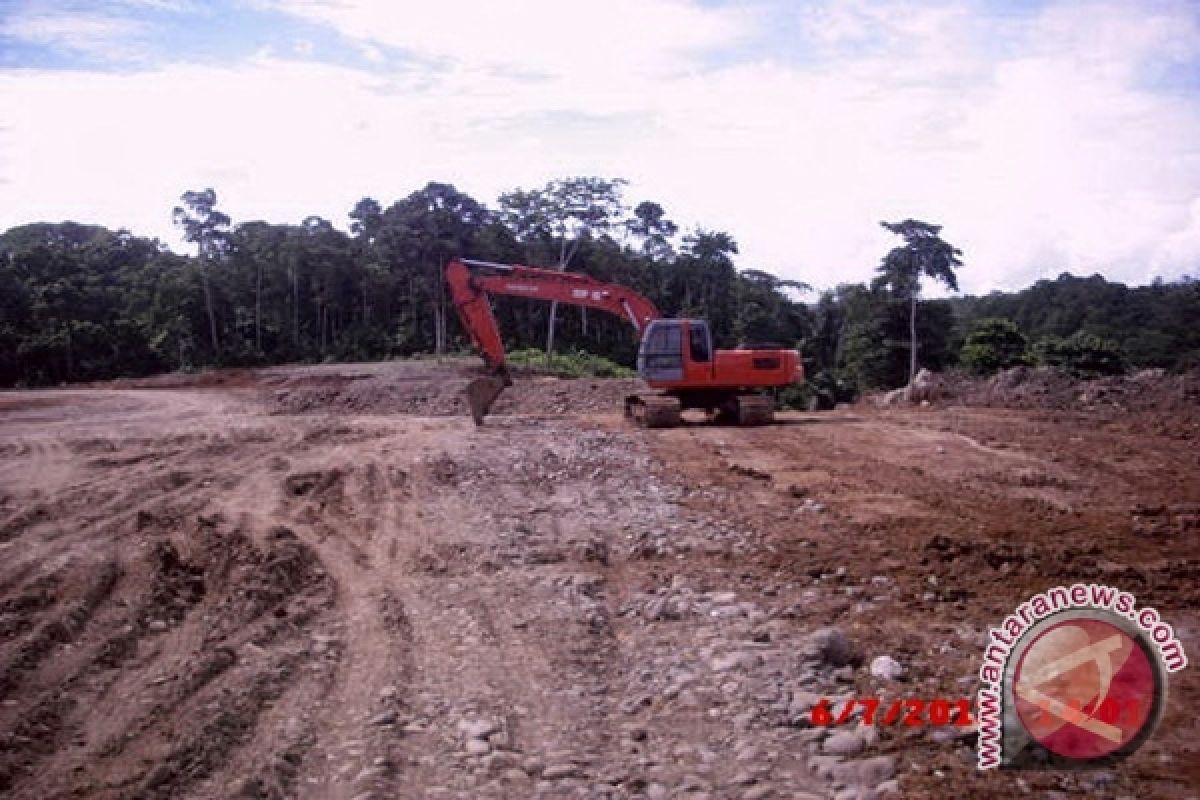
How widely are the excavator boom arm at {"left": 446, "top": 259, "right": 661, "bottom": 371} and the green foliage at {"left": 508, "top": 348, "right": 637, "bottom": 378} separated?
43.5 ft

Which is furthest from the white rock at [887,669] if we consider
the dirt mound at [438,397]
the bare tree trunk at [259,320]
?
the bare tree trunk at [259,320]

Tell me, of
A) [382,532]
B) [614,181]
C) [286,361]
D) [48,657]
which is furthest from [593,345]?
Result: [48,657]

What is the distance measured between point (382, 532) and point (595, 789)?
5.12 meters

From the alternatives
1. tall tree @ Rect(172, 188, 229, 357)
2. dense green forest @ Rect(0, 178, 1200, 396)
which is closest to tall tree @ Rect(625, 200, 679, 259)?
dense green forest @ Rect(0, 178, 1200, 396)

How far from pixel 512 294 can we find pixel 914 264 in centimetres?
2039

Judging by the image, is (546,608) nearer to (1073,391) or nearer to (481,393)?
(481,393)

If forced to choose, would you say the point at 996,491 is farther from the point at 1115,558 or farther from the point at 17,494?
the point at 17,494

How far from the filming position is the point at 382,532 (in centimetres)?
877

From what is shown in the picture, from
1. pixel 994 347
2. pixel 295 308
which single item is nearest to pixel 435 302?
pixel 295 308

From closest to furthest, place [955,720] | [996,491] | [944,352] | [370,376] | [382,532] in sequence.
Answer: [955,720]
[382,532]
[996,491]
[370,376]
[944,352]

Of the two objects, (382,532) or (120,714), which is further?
(382,532)

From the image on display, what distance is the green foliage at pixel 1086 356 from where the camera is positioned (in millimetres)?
24578

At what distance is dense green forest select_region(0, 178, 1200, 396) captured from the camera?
3484 cm

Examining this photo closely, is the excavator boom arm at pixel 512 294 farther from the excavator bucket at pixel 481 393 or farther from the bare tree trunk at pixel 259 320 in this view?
the bare tree trunk at pixel 259 320
